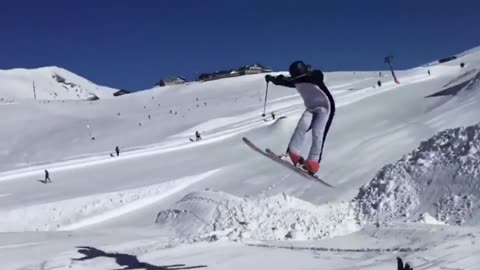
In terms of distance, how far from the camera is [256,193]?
24.6 metres

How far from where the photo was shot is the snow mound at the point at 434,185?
45.3 feet

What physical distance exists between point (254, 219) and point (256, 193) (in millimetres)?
10628

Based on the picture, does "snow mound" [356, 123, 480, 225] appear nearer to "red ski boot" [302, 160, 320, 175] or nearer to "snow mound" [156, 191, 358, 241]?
"snow mound" [156, 191, 358, 241]

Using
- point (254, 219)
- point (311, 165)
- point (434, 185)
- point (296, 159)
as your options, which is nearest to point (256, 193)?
Answer: point (434, 185)

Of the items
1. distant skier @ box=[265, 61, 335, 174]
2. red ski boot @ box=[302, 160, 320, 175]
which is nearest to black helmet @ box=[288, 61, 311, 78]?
distant skier @ box=[265, 61, 335, 174]

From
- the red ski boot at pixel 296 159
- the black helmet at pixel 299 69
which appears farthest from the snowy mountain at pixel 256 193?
the black helmet at pixel 299 69

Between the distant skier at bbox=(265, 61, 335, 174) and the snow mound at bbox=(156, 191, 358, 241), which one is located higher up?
the distant skier at bbox=(265, 61, 335, 174)

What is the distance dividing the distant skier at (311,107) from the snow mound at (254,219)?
12.5 ft

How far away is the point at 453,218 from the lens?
1334 cm

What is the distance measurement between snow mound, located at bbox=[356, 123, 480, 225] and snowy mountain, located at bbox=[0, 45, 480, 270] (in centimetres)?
3

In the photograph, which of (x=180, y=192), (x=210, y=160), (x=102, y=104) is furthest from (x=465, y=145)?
(x=102, y=104)

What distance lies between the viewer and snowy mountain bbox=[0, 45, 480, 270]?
11078 mm

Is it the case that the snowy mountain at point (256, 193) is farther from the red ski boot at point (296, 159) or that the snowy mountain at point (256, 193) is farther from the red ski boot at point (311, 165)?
the red ski boot at point (311, 165)

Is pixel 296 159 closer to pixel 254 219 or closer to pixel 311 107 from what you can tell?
pixel 311 107
